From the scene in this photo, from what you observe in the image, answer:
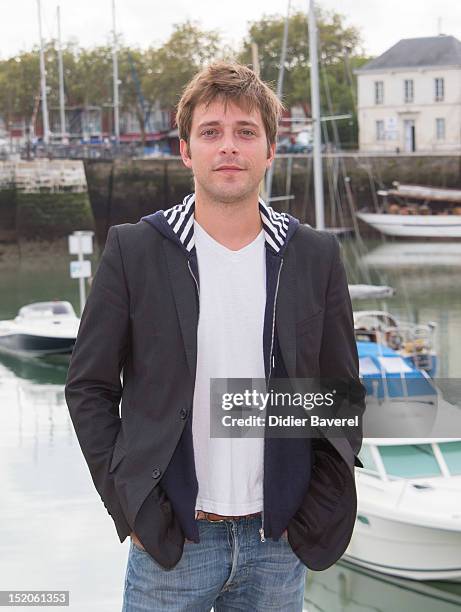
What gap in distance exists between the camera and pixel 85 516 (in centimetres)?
692

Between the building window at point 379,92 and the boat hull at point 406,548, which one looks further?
the building window at point 379,92

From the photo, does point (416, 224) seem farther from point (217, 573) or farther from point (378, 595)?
point (217, 573)

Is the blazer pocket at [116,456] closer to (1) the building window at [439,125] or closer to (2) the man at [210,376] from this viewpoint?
(2) the man at [210,376]

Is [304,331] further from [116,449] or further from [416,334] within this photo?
[416,334]

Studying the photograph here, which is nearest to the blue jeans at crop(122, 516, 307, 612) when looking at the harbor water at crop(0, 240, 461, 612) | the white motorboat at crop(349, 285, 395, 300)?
the harbor water at crop(0, 240, 461, 612)

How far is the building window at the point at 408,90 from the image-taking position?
19506 mm

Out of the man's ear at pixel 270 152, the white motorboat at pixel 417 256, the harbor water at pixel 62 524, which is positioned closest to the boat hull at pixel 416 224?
the white motorboat at pixel 417 256

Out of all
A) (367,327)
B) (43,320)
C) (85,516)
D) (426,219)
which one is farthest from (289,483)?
(426,219)

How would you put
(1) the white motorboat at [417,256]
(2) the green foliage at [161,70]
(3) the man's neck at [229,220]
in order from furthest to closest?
1. (2) the green foliage at [161,70]
2. (1) the white motorboat at [417,256]
3. (3) the man's neck at [229,220]

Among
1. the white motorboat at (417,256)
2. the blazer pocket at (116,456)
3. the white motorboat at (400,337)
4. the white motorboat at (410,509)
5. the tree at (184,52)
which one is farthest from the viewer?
the tree at (184,52)

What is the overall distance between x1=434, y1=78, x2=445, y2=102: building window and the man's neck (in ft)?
56.7

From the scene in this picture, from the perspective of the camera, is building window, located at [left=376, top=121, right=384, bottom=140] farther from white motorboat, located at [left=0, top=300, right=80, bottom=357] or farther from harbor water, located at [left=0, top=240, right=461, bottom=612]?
white motorboat, located at [left=0, top=300, right=80, bottom=357]

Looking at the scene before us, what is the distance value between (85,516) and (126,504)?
5593 mm

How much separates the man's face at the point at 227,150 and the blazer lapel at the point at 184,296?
0.35 feet
